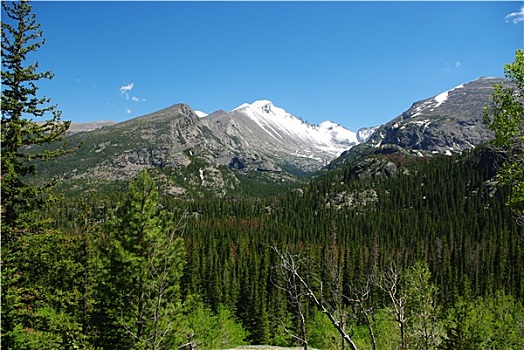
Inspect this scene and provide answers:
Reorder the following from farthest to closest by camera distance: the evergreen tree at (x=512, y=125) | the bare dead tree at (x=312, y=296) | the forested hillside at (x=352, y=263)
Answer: the forested hillside at (x=352, y=263), the evergreen tree at (x=512, y=125), the bare dead tree at (x=312, y=296)

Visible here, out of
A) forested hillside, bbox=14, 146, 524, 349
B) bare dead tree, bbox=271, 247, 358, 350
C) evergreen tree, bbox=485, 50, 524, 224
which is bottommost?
forested hillside, bbox=14, 146, 524, 349

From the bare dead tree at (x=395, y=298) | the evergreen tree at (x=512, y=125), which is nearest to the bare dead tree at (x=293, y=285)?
the bare dead tree at (x=395, y=298)

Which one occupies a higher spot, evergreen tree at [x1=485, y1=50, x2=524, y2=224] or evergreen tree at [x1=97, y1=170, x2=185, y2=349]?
evergreen tree at [x1=485, y1=50, x2=524, y2=224]

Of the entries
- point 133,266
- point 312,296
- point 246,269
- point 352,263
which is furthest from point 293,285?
point 352,263

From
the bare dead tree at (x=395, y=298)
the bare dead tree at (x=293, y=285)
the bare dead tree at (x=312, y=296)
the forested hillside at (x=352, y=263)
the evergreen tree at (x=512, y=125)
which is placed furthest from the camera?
the forested hillside at (x=352, y=263)

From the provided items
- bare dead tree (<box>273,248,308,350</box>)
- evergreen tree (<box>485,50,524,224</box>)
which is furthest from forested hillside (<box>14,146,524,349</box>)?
evergreen tree (<box>485,50,524,224</box>)

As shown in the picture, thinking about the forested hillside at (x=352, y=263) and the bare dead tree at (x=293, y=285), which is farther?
the forested hillside at (x=352, y=263)

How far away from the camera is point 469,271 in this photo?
319 feet

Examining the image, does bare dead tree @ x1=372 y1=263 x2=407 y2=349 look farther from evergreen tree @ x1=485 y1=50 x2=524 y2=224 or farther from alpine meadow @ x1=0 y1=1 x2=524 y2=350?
evergreen tree @ x1=485 y1=50 x2=524 y2=224

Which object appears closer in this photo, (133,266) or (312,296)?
(312,296)

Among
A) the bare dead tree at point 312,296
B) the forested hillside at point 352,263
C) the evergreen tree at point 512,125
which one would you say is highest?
the evergreen tree at point 512,125

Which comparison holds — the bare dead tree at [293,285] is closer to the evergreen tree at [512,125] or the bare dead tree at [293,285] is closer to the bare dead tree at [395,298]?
the bare dead tree at [395,298]

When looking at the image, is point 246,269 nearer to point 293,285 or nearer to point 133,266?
point 133,266

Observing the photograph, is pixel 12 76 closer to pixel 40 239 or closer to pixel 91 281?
pixel 40 239
